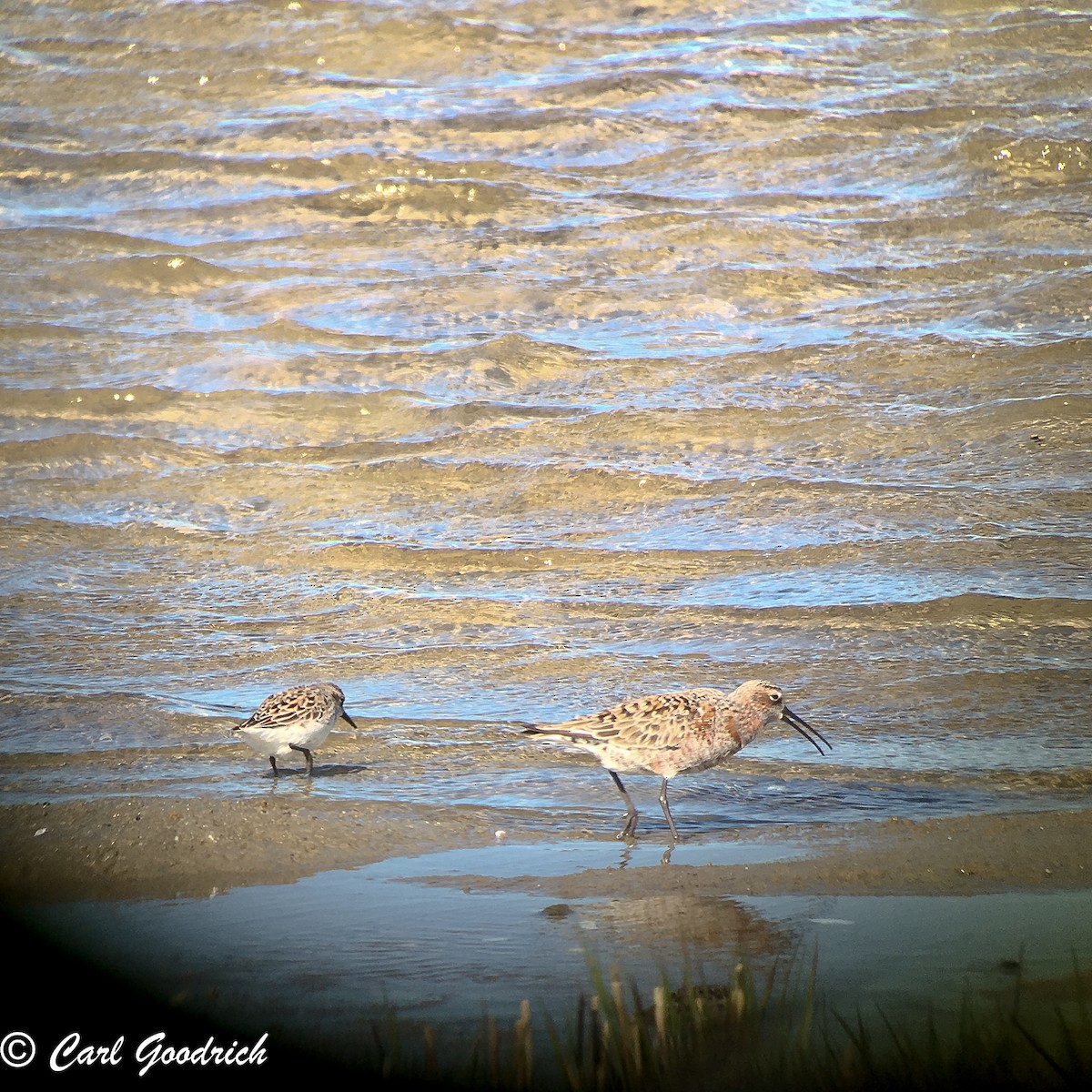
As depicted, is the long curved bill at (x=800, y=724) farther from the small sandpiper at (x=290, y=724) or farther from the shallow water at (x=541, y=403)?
the small sandpiper at (x=290, y=724)

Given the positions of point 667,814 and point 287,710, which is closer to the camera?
point 667,814

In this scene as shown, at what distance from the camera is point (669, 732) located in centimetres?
585

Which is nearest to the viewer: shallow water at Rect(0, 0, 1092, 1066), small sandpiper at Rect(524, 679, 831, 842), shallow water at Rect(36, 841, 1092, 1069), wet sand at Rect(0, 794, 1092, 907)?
shallow water at Rect(36, 841, 1092, 1069)

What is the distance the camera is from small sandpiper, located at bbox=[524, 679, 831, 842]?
230 inches

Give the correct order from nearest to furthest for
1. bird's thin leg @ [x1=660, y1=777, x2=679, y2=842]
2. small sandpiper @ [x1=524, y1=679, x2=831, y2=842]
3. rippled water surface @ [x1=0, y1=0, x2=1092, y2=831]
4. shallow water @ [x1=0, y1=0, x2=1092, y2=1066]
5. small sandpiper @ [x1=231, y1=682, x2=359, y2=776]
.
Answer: bird's thin leg @ [x1=660, y1=777, x2=679, y2=842] → small sandpiper @ [x1=524, y1=679, x2=831, y2=842] → small sandpiper @ [x1=231, y1=682, x2=359, y2=776] → shallow water @ [x1=0, y1=0, x2=1092, y2=1066] → rippled water surface @ [x1=0, y1=0, x2=1092, y2=831]

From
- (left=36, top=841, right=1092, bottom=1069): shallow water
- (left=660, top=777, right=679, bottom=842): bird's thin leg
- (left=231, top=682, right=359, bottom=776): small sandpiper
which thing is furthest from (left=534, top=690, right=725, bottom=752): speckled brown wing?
(left=231, top=682, right=359, bottom=776): small sandpiper

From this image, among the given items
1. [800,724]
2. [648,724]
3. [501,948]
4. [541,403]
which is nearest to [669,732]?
[648,724]

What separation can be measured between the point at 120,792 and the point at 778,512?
5602mm

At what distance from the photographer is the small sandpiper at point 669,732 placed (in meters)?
5.85

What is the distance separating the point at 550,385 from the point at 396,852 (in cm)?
815

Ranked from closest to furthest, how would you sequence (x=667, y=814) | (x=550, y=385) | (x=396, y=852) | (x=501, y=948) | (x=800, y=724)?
(x=501, y=948) < (x=396, y=852) < (x=667, y=814) < (x=800, y=724) < (x=550, y=385)

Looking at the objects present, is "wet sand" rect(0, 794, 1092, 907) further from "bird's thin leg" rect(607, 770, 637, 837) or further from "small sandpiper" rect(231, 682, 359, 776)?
"small sandpiper" rect(231, 682, 359, 776)

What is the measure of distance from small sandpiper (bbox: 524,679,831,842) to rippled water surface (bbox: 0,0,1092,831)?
0.28 m

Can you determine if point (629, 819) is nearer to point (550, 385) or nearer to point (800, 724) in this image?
point (800, 724)
